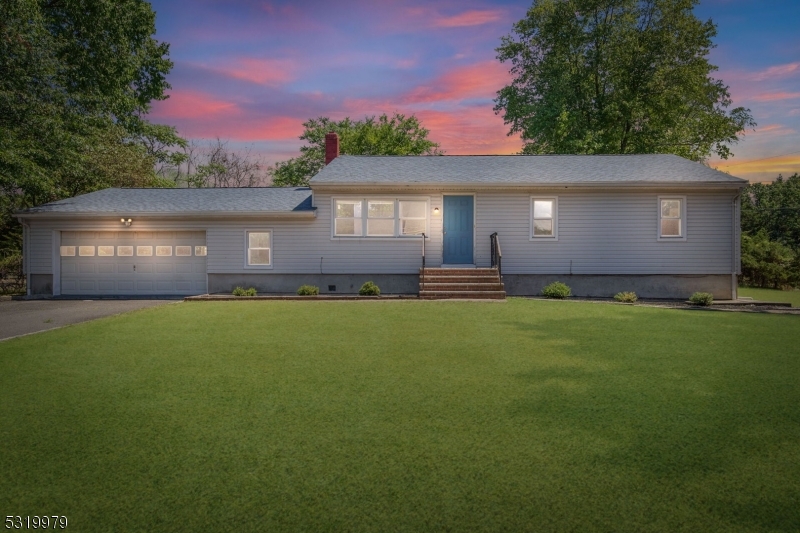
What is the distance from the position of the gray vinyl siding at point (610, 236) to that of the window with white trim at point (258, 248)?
24.7ft

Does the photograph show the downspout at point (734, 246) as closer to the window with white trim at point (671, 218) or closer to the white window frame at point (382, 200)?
the window with white trim at point (671, 218)

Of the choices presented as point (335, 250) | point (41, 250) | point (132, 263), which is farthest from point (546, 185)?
point (41, 250)

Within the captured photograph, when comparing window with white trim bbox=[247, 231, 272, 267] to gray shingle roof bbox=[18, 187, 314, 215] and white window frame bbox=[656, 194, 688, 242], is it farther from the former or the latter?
white window frame bbox=[656, 194, 688, 242]

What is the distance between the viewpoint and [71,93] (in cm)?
2256

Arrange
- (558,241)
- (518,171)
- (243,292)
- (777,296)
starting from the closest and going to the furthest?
1. (243,292)
2. (558,241)
3. (518,171)
4. (777,296)

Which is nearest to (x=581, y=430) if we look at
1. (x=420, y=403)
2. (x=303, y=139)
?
(x=420, y=403)

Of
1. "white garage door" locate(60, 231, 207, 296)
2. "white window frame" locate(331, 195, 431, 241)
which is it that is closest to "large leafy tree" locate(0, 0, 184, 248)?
"white garage door" locate(60, 231, 207, 296)

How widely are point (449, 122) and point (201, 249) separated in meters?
23.1

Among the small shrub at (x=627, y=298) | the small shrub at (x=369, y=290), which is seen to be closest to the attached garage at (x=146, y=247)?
the small shrub at (x=369, y=290)

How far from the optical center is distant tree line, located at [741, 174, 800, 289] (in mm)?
23875

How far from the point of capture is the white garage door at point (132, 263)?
19078 millimetres

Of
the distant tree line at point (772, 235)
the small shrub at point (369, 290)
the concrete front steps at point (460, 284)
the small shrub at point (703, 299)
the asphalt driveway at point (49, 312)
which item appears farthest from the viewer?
the distant tree line at point (772, 235)

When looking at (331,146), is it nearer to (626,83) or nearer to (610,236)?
(610,236)

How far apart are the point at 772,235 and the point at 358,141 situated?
108 ft
